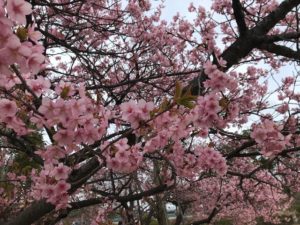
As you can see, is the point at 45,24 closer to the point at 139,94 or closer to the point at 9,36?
the point at 139,94

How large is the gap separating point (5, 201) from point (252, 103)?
11.5ft

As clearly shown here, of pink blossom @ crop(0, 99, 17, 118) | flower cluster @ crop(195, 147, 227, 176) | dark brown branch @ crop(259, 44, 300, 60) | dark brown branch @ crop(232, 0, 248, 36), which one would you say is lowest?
pink blossom @ crop(0, 99, 17, 118)

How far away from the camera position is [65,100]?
5.60ft

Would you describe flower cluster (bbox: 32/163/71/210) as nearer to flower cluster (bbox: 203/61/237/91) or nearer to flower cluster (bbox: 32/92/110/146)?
flower cluster (bbox: 32/92/110/146)

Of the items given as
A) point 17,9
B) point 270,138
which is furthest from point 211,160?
point 17,9

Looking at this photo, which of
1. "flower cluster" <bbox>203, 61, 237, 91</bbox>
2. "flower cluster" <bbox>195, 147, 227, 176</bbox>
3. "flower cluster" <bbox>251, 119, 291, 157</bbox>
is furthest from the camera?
"flower cluster" <bbox>195, 147, 227, 176</bbox>

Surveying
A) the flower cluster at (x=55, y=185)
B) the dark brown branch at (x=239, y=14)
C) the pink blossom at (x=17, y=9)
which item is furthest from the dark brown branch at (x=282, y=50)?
the pink blossom at (x=17, y=9)

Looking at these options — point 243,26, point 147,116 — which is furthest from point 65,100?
point 243,26

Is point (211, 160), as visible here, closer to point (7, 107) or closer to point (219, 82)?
point (219, 82)

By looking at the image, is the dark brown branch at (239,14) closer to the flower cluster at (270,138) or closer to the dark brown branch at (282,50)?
the dark brown branch at (282,50)

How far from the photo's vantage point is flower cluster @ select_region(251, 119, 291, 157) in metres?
2.39

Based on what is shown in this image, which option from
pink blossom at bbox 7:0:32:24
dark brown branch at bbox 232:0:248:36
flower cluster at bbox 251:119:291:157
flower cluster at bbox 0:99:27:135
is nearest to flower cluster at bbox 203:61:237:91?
flower cluster at bbox 251:119:291:157

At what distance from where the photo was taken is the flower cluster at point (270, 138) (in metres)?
2.39

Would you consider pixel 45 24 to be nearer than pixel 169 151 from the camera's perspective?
No
